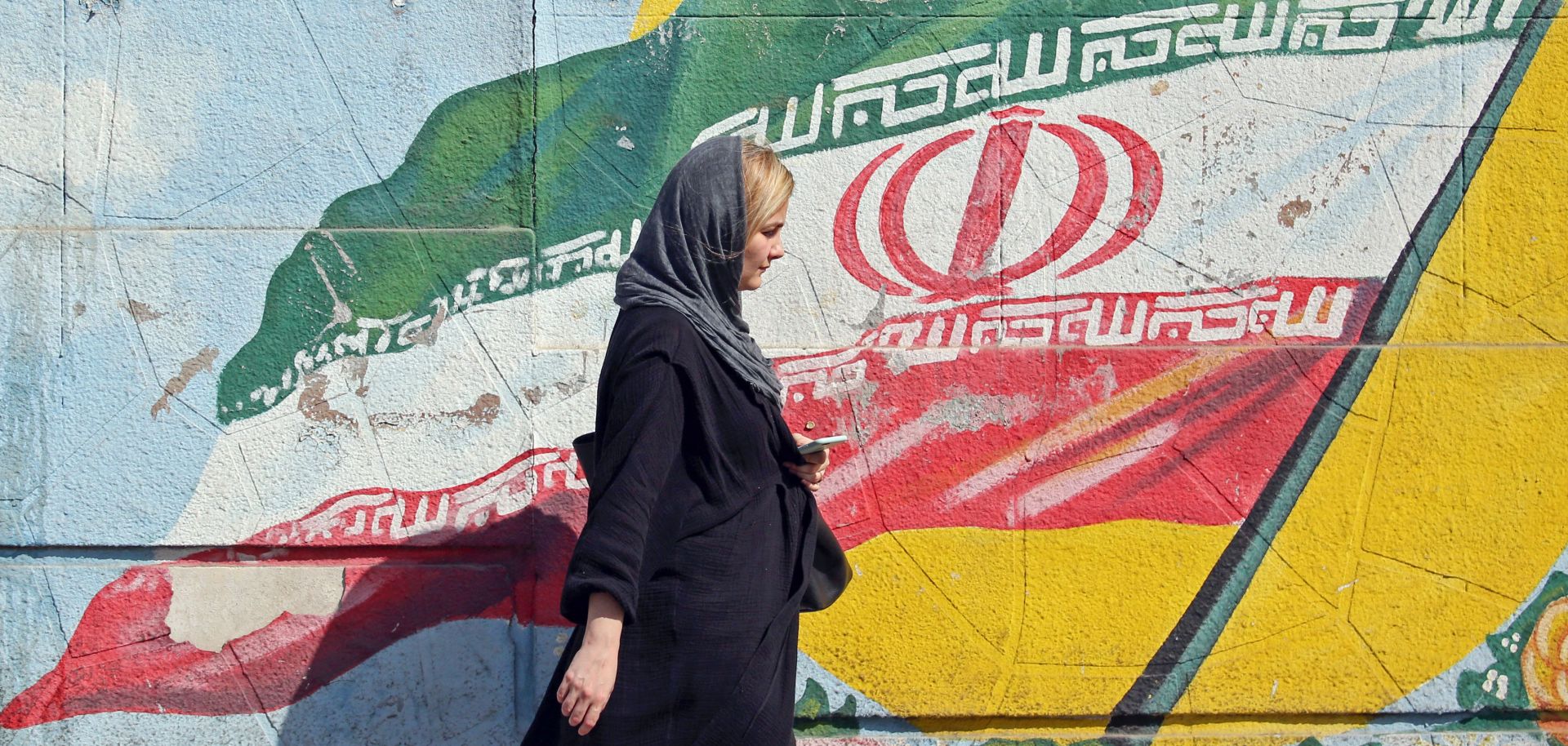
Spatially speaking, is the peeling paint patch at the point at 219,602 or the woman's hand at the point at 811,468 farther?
the peeling paint patch at the point at 219,602

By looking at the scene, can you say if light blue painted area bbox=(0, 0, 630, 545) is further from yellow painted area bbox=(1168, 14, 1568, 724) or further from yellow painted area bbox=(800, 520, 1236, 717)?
yellow painted area bbox=(1168, 14, 1568, 724)

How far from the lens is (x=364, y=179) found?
2.94 metres

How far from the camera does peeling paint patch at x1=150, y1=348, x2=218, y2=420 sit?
2.92m

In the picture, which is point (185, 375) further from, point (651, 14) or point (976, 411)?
point (976, 411)

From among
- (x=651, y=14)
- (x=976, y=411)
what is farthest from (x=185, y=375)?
(x=976, y=411)

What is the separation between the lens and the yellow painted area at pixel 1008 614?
9.75ft

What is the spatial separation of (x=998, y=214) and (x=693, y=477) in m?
1.37

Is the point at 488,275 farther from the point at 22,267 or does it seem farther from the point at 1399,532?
the point at 1399,532

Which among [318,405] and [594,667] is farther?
[318,405]

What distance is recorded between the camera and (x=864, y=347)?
117 inches

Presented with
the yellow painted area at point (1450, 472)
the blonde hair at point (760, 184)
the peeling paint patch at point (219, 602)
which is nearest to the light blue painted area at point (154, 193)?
the peeling paint patch at point (219, 602)

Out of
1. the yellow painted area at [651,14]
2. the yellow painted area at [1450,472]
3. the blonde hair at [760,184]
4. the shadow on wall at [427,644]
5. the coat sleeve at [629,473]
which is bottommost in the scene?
the shadow on wall at [427,644]

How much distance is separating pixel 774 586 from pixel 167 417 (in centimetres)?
174

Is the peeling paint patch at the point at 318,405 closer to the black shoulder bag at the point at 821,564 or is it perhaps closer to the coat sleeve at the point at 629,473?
the black shoulder bag at the point at 821,564
